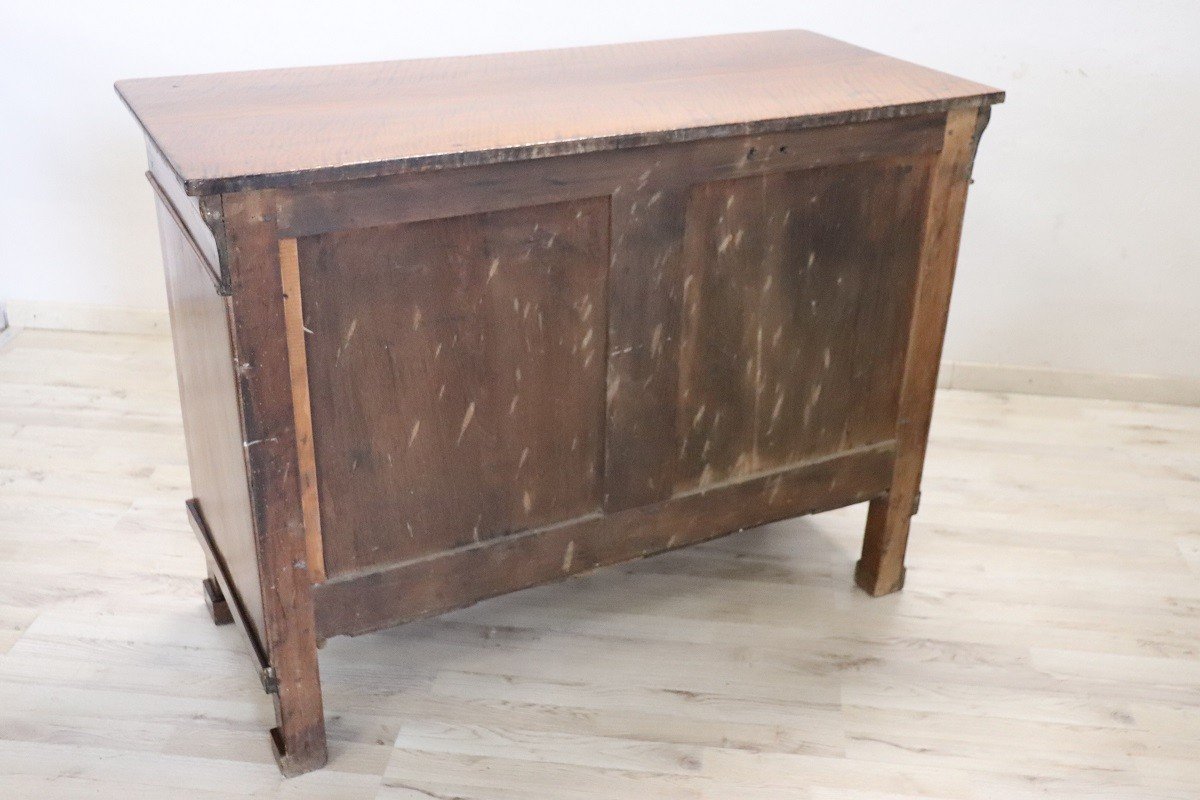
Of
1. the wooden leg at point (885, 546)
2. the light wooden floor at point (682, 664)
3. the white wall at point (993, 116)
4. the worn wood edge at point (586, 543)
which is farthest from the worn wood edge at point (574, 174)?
the white wall at point (993, 116)

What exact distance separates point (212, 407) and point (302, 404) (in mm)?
239

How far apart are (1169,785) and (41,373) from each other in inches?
99.8

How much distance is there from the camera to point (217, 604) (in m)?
2.16

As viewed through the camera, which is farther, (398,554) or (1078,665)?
(1078,665)

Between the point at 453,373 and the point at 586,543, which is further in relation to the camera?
the point at 586,543

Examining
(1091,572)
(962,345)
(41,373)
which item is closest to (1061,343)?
(962,345)

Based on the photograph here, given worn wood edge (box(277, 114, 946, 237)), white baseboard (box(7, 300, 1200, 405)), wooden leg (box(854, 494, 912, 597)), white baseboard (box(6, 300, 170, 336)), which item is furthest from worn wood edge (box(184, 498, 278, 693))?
white baseboard (box(7, 300, 1200, 405))

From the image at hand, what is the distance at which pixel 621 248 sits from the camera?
1.77 m

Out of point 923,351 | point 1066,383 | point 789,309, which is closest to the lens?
point 789,309

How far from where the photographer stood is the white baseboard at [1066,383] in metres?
3.01

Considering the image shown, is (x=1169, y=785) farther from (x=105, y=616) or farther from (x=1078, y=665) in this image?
(x=105, y=616)

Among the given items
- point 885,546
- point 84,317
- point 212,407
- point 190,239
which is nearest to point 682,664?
point 885,546

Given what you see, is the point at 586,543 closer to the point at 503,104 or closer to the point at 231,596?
the point at 231,596

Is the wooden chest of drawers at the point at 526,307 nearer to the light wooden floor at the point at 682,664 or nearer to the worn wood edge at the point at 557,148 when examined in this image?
the worn wood edge at the point at 557,148
